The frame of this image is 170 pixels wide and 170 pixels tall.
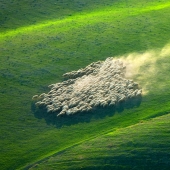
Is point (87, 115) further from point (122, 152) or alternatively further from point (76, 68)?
point (76, 68)

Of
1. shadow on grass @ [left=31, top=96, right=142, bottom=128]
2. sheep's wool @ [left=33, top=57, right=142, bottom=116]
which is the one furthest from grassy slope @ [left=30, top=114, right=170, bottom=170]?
sheep's wool @ [left=33, top=57, right=142, bottom=116]

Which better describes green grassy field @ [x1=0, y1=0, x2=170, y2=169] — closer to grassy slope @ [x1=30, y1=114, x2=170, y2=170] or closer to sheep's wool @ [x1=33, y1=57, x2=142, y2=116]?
grassy slope @ [x1=30, y1=114, x2=170, y2=170]

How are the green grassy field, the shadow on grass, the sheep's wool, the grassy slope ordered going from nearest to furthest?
the grassy slope → the green grassy field → the shadow on grass → the sheep's wool

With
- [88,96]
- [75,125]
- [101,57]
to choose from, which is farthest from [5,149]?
[101,57]

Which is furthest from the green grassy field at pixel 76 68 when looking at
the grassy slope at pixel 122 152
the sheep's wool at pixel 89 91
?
the sheep's wool at pixel 89 91

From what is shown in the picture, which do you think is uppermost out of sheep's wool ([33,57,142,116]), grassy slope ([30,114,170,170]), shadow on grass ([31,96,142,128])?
sheep's wool ([33,57,142,116])

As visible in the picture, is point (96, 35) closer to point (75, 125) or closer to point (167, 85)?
point (167, 85)

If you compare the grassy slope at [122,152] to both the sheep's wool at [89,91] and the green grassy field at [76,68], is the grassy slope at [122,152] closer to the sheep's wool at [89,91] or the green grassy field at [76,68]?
the green grassy field at [76,68]
